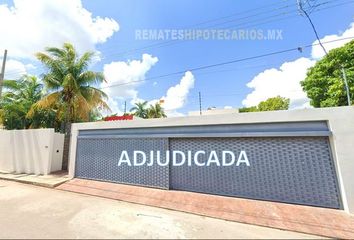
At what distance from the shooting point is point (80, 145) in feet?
33.9

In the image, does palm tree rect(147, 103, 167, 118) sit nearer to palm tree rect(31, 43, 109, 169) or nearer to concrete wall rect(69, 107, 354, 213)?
palm tree rect(31, 43, 109, 169)

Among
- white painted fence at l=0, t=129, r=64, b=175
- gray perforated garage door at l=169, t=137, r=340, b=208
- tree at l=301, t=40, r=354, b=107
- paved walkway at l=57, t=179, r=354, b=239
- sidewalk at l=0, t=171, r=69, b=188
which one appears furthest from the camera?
tree at l=301, t=40, r=354, b=107

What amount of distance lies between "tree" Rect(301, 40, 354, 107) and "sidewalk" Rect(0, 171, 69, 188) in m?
20.0

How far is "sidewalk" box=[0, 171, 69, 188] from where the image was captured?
30.5 feet

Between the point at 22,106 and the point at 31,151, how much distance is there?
5.07 m

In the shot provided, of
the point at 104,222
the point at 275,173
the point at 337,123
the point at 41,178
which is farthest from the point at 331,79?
the point at 41,178

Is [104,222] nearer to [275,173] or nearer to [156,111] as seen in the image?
[275,173]

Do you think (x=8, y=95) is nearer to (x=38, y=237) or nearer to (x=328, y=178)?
(x=38, y=237)

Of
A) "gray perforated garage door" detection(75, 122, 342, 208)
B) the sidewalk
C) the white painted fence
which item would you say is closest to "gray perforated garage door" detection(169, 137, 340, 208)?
"gray perforated garage door" detection(75, 122, 342, 208)

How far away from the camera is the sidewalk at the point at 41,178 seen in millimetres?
9305

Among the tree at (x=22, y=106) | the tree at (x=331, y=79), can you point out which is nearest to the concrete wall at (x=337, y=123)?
the tree at (x=331, y=79)

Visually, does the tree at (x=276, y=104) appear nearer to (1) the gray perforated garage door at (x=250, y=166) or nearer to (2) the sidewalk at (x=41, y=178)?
(1) the gray perforated garage door at (x=250, y=166)

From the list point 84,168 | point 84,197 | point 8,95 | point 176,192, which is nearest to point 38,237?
point 84,197

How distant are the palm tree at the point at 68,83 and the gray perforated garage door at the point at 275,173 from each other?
8282mm
